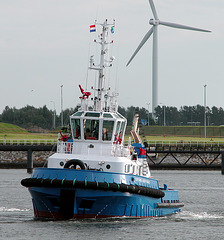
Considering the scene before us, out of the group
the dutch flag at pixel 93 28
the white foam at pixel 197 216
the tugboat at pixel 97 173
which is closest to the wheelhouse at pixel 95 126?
the tugboat at pixel 97 173

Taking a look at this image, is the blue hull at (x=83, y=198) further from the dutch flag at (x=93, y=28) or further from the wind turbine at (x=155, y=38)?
the wind turbine at (x=155, y=38)

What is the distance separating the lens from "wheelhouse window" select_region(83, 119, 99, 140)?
92.0 ft

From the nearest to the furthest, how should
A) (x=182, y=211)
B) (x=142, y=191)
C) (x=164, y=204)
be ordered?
(x=142, y=191), (x=164, y=204), (x=182, y=211)

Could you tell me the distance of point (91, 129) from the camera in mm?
28156

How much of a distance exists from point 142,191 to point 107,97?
4906 millimetres

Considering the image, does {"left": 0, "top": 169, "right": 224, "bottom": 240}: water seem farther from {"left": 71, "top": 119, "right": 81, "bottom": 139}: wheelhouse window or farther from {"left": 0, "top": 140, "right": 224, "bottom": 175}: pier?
{"left": 0, "top": 140, "right": 224, "bottom": 175}: pier

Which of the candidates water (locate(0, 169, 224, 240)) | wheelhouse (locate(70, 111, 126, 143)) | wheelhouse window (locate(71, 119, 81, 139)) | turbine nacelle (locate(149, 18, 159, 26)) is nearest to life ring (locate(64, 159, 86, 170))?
wheelhouse (locate(70, 111, 126, 143))

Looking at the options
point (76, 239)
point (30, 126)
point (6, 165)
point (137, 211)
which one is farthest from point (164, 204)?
point (30, 126)

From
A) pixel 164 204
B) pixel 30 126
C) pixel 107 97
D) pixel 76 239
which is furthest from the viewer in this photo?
pixel 30 126

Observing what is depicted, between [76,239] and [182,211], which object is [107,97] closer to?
[76,239]

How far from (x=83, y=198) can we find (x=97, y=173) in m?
1.25

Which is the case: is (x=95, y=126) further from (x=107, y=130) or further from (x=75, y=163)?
(x=75, y=163)

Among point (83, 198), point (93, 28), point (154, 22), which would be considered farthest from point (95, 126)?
point (154, 22)

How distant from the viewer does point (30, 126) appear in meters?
170
